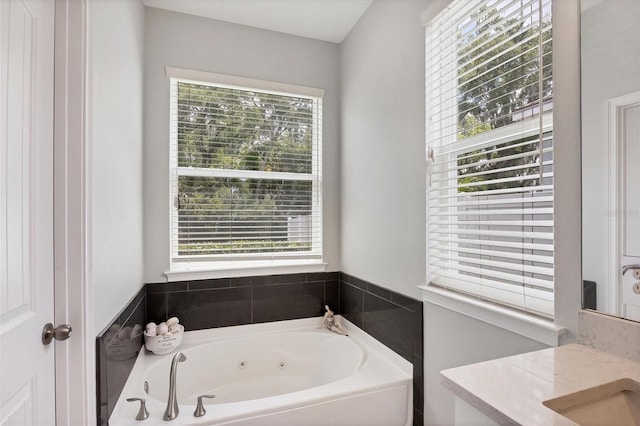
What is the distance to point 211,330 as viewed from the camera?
2404 millimetres

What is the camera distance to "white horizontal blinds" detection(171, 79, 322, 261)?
2.40 meters

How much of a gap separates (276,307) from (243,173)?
106 centimetres

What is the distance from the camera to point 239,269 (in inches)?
97.1

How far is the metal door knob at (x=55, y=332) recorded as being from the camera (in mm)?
1062

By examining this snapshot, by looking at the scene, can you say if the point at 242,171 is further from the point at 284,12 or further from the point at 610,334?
the point at 610,334

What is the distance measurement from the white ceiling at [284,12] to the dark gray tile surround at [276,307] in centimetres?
190

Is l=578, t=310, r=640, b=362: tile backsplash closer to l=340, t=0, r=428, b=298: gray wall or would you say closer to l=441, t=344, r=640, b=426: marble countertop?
l=441, t=344, r=640, b=426: marble countertop

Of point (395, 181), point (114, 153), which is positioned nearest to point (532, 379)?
point (395, 181)

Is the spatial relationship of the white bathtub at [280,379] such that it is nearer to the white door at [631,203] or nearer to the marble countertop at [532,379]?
the marble countertop at [532,379]

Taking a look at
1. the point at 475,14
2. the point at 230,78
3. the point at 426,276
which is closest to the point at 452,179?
the point at 426,276

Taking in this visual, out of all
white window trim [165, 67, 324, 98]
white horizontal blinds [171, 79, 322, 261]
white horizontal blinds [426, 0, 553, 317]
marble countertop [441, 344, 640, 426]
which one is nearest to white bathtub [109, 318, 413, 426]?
white horizontal blinds [171, 79, 322, 261]

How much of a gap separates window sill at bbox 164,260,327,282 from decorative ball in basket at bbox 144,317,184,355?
318 mm

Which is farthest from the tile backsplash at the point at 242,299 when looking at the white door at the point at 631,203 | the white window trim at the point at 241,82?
the white door at the point at 631,203

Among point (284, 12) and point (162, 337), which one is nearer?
point (162, 337)
